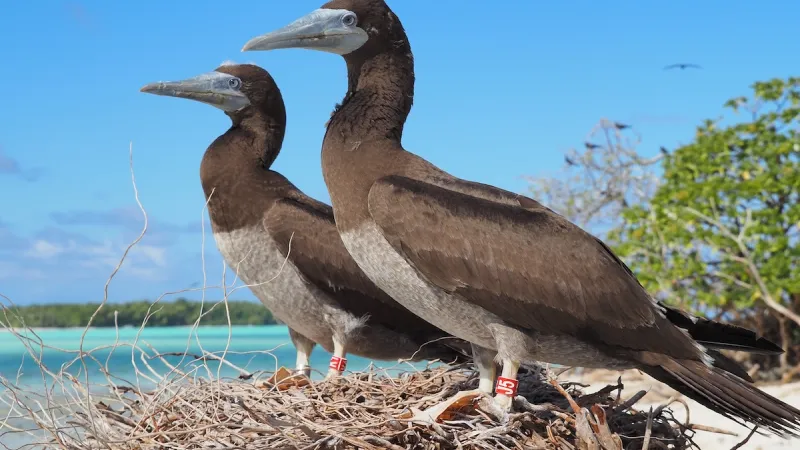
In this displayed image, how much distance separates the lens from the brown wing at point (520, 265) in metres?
4.50

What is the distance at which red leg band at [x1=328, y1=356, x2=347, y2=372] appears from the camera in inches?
233

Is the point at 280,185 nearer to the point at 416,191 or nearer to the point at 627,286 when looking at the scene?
the point at 416,191

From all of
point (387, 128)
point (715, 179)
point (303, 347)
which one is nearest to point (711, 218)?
point (715, 179)

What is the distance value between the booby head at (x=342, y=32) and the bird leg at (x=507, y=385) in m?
2.01

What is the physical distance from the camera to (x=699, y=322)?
489cm

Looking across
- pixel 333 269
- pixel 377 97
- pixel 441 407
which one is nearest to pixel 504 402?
pixel 441 407

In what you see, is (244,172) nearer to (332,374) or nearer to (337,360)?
(337,360)

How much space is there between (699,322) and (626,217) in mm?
10517

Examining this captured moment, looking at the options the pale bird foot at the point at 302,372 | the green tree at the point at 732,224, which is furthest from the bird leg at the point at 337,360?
the green tree at the point at 732,224

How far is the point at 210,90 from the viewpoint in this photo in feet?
21.9

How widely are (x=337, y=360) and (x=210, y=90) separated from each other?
2297mm

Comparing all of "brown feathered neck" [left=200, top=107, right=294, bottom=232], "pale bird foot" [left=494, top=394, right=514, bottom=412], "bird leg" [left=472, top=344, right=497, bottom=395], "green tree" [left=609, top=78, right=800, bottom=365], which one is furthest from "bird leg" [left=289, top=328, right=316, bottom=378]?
"green tree" [left=609, top=78, right=800, bottom=365]

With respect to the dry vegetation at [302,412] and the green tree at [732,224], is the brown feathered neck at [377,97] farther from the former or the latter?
the green tree at [732,224]

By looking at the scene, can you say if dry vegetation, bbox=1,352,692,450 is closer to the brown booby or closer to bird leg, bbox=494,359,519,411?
bird leg, bbox=494,359,519,411
